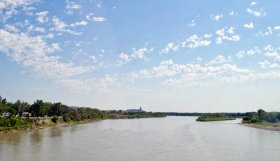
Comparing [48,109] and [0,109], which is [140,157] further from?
[48,109]

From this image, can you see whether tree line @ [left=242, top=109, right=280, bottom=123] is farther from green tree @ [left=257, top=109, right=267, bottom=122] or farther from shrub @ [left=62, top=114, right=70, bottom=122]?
shrub @ [left=62, top=114, right=70, bottom=122]

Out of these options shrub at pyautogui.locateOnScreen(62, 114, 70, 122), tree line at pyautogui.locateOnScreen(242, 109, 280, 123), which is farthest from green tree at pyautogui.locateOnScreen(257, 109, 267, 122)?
shrub at pyautogui.locateOnScreen(62, 114, 70, 122)

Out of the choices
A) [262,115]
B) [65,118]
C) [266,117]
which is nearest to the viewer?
[266,117]

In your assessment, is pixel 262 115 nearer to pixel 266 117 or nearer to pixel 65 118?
pixel 266 117

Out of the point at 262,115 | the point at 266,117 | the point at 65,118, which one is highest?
the point at 262,115

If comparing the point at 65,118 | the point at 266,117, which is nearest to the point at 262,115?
the point at 266,117

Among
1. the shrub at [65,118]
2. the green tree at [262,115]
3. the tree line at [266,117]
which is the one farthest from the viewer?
the shrub at [65,118]

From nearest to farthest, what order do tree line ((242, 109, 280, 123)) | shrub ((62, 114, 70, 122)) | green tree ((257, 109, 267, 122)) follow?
tree line ((242, 109, 280, 123)), green tree ((257, 109, 267, 122)), shrub ((62, 114, 70, 122))

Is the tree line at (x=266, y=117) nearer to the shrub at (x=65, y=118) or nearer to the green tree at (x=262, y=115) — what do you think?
the green tree at (x=262, y=115)

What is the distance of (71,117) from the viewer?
99312 mm

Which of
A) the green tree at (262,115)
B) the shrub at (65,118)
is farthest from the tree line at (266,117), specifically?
the shrub at (65,118)

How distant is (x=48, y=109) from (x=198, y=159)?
7252cm

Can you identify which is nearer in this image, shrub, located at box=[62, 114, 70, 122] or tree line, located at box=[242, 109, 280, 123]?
tree line, located at box=[242, 109, 280, 123]

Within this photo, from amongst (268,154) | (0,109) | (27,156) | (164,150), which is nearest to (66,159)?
(27,156)
